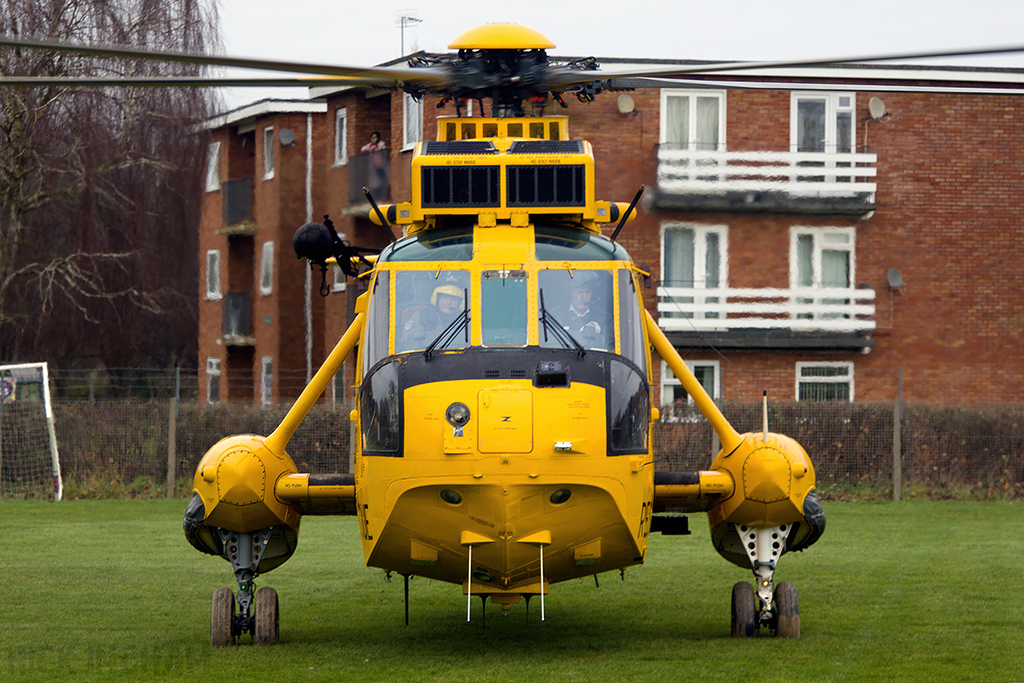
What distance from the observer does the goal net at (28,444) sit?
80.2ft

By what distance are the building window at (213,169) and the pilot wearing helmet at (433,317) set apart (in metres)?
32.7

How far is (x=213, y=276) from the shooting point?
42.5 m

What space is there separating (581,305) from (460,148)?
1.64 metres

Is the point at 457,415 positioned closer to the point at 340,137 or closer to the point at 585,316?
the point at 585,316

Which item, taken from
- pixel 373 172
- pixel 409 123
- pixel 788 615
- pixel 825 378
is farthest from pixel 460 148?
pixel 373 172

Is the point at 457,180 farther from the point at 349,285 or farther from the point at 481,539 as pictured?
the point at 349,285

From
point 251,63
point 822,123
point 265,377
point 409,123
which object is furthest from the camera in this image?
point 265,377

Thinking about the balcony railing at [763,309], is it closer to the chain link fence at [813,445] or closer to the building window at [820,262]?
the building window at [820,262]

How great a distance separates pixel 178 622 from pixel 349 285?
20.5 m

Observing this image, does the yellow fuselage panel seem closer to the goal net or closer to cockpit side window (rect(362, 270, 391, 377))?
cockpit side window (rect(362, 270, 391, 377))

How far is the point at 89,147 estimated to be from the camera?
107ft

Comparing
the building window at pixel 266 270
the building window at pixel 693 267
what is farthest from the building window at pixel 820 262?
the building window at pixel 266 270

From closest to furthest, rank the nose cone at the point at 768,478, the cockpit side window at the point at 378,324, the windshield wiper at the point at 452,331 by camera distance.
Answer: the windshield wiper at the point at 452,331 < the cockpit side window at the point at 378,324 < the nose cone at the point at 768,478

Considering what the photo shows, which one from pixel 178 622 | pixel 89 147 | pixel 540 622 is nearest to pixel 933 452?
pixel 540 622
